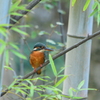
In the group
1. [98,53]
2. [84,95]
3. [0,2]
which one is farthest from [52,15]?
[0,2]

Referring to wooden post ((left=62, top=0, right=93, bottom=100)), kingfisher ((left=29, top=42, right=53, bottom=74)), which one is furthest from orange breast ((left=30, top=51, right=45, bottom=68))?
wooden post ((left=62, top=0, right=93, bottom=100))

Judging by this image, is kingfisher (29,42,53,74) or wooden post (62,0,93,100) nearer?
wooden post (62,0,93,100)

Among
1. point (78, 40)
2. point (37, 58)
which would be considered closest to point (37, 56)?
point (37, 58)

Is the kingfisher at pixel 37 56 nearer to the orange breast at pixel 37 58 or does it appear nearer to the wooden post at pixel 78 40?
the orange breast at pixel 37 58

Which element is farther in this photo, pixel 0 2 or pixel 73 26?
pixel 73 26

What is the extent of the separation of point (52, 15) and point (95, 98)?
2.11 meters

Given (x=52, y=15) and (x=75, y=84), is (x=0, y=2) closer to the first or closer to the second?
(x=75, y=84)

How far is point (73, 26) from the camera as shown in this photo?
4.08 feet

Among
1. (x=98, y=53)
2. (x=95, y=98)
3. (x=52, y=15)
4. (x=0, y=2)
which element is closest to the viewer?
(x=0, y=2)

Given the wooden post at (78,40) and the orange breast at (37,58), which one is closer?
the wooden post at (78,40)

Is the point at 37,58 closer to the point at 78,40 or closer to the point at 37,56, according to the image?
the point at 37,56

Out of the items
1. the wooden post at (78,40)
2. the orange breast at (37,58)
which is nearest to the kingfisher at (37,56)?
the orange breast at (37,58)

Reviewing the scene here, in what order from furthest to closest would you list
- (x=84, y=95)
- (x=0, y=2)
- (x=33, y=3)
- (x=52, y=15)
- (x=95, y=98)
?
(x=52, y=15)
(x=95, y=98)
(x=84, y=95)
(x=33, y=3)
(x=0, y=2)

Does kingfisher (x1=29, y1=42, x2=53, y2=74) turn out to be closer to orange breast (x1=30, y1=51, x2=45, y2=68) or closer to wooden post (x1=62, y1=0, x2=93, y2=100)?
orange breast (x1=30, y1=51, x2=45, y2=68)
